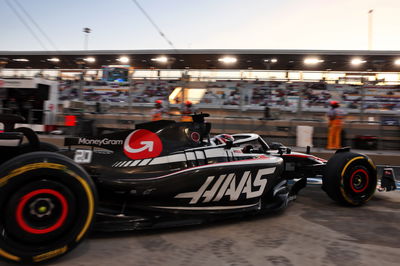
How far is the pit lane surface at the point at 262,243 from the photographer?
2.46m

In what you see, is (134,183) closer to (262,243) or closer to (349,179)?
(262,243)

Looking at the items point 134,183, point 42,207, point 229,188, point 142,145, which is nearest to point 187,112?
point 142,145

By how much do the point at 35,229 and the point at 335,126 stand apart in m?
9.39

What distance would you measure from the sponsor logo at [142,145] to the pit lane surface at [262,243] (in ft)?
2.70

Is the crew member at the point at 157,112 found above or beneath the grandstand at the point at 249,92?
beneath

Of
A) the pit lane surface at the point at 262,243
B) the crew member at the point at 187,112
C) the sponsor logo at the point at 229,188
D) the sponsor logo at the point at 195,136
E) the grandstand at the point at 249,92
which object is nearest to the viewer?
the pit lane surface at the point at 262,243

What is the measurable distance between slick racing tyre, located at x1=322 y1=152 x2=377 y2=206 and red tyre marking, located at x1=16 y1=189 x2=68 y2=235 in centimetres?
344

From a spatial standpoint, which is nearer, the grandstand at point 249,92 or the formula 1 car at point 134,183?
the formula 1 car at point 134,183

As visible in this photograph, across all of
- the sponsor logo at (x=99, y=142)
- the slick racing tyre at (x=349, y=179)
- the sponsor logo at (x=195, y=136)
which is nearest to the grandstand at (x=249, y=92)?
the slick racing tyre at (x=349, y=179)

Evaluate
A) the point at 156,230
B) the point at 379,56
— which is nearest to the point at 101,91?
the point at 156,230

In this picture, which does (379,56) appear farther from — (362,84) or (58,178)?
(58,178)

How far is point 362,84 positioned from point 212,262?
11650 millimetres

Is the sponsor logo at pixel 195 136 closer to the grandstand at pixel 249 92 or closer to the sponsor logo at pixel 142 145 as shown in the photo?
the sponsor logo at pixel 142 145

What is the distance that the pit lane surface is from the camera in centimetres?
246
